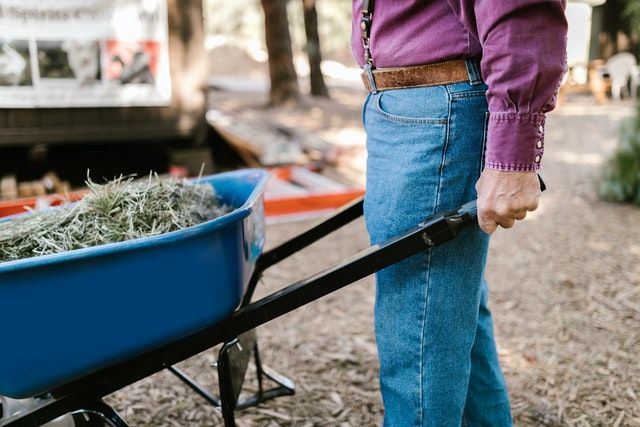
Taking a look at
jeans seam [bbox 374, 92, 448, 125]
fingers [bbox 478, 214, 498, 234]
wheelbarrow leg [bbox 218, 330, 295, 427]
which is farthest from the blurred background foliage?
fingers [bbox 478, 214, 498, 234]

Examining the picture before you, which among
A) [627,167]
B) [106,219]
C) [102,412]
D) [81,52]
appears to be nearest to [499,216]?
[106,219]

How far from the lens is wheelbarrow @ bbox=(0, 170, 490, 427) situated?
4.21 feet

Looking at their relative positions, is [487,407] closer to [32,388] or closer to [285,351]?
[285,351]

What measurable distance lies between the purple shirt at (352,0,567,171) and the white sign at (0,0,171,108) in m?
3.80

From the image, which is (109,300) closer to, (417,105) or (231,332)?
(231,332)

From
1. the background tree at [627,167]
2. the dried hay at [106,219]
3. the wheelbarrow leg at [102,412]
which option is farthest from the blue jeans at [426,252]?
the background tree at [627,167]

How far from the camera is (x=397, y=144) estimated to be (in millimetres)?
1383

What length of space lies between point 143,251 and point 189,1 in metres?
4.26

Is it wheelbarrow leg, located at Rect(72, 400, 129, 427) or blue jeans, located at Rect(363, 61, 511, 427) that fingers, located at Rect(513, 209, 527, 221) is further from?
wheelbarrow leg, located at Rect(72, 400, 129, 427)

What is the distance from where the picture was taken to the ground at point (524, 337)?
2166 mm

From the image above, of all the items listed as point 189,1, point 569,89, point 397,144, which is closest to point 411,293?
point 397,144

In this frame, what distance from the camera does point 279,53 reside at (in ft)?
28.9

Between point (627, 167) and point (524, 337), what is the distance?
2379mm

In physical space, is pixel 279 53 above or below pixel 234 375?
above
